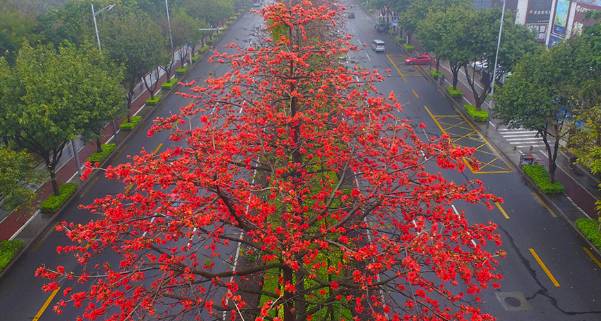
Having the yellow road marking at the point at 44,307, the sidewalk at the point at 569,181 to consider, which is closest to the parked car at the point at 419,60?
the sidewalk at the point at 569,181

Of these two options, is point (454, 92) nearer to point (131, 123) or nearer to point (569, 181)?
point (569, 181)

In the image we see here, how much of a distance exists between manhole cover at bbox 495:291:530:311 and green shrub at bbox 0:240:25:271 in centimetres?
2089

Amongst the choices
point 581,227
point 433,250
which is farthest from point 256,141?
point 581,227

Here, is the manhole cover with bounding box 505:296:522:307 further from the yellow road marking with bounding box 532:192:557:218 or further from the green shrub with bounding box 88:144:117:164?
the green shrub with bounding box 88:144:117:164

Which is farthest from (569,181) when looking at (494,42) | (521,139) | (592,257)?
(494,42)

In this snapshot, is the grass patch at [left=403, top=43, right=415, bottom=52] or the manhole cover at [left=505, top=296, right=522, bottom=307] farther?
the grass patch at [left=403, top=43, right=415, bottom=52]

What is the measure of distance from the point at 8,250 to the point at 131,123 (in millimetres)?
17066

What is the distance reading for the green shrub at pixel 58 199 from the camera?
26.0m

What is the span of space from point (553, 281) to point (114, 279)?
58.1 ft

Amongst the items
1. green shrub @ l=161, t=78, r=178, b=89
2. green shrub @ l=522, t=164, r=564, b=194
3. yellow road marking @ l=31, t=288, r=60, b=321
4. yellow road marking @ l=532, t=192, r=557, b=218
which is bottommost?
yellow road marking @ l=532, t=192, r=557, b=218

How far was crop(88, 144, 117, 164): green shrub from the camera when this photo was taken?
105 ft

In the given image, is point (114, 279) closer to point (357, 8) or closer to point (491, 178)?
point (491, 178)

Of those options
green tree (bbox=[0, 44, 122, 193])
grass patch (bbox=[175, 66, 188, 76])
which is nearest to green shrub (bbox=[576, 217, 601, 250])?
green tree (bbox=[0, 44, 122, 193])

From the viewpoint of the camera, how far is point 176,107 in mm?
43562
